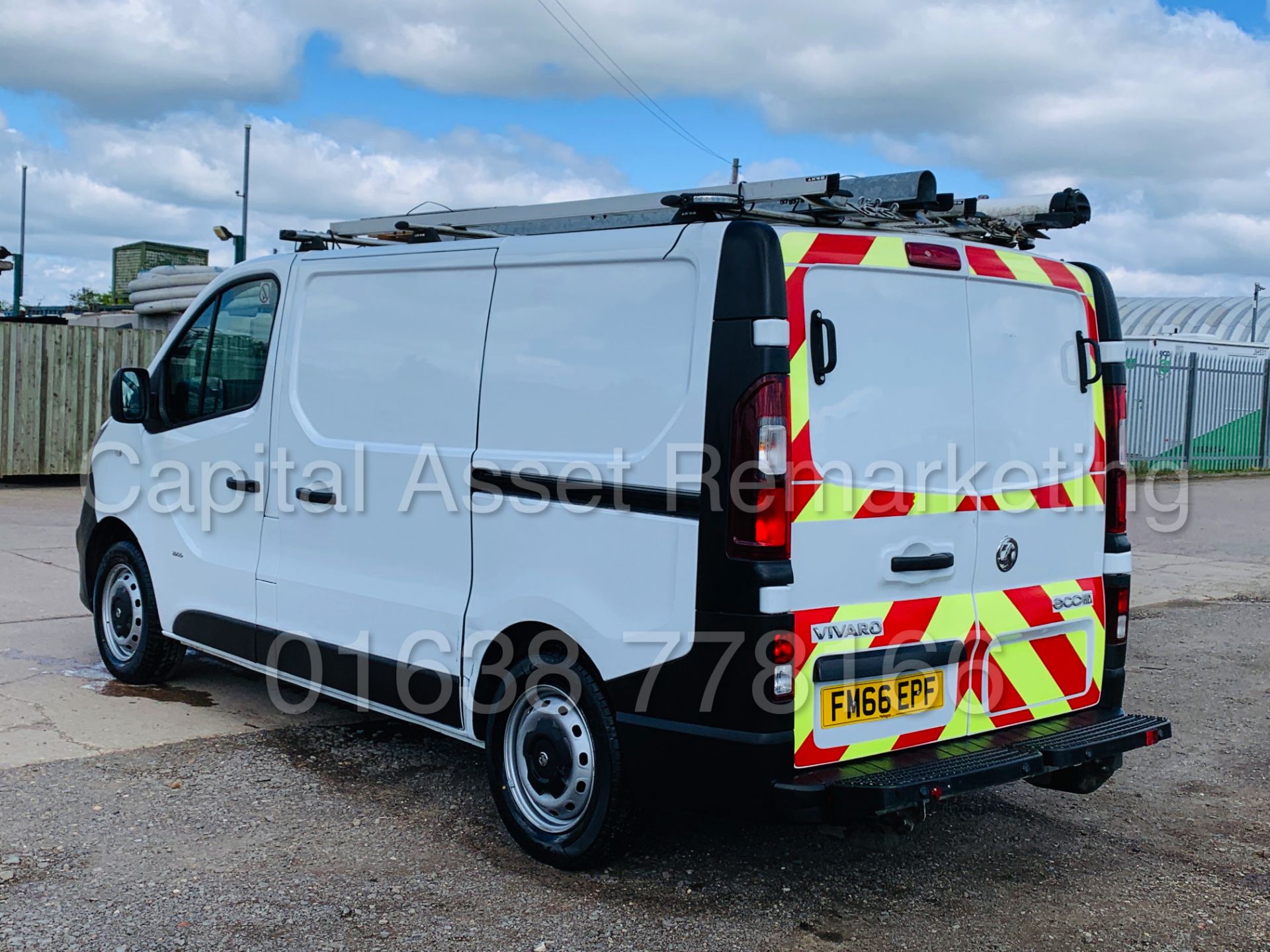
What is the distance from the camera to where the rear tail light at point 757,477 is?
3.75m

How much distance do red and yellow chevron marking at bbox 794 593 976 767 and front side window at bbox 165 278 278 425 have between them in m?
2.93

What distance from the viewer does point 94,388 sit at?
679 inches

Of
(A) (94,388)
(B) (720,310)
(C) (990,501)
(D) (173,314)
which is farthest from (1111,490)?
(D) (173,314)

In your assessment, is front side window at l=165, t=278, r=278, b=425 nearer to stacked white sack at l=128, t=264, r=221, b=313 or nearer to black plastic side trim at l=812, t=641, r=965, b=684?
black plastic side trim at l=812, t=641, r=965, b=684

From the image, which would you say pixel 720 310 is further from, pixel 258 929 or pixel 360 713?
pixel 360 713

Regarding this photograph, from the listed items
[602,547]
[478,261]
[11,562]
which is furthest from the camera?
[11,562]

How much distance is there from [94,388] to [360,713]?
1264 centimetres

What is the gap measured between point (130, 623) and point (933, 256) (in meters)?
4.53

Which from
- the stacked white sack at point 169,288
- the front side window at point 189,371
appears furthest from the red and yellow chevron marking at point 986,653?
the stacked white sack at point 169,288

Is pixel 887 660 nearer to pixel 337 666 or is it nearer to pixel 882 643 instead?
pixel 882 643

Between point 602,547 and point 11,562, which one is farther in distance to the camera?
point 11,562

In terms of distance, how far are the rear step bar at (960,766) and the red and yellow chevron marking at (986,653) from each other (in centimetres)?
4

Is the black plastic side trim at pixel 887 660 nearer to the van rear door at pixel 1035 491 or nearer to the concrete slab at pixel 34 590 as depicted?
the van rear door at pixel 1035 491

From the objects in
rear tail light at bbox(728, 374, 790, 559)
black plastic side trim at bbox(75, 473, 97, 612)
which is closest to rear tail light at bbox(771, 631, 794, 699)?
rear tail light at bbox(728, 374, 790, 559)
